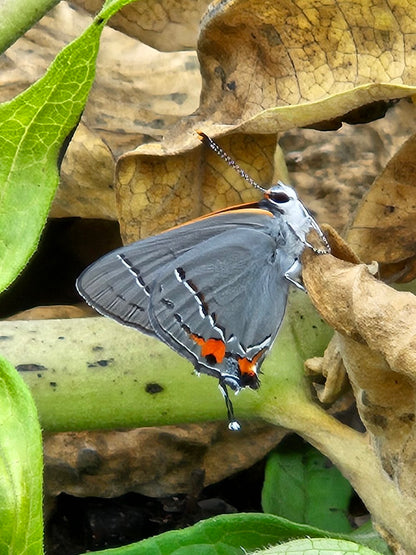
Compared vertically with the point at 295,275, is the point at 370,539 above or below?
below

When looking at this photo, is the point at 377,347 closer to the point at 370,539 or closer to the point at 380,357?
the point at 380,357

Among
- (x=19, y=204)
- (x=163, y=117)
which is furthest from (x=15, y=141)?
(x=163, y=117)

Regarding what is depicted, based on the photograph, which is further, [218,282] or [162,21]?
[162,21]

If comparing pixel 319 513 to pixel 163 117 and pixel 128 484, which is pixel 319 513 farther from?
pixel 163 117

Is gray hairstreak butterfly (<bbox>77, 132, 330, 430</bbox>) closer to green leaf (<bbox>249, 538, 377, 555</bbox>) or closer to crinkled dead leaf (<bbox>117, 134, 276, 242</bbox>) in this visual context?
crinkled dead leaf (<bbox>117, 134, 276, 242</bbox>)

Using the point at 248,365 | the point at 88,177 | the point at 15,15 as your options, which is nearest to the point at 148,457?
the point at 248,365

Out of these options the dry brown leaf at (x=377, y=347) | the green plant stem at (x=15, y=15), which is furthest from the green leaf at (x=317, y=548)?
the green plant stem at (x=15, y=15)

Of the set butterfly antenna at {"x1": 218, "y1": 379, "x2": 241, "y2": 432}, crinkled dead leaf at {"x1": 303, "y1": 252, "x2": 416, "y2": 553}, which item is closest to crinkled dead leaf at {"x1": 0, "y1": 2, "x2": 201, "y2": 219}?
Answer: butterfly antenna at {"x1": 218, "y1": 379, "x2": 241, "y2": 432}
